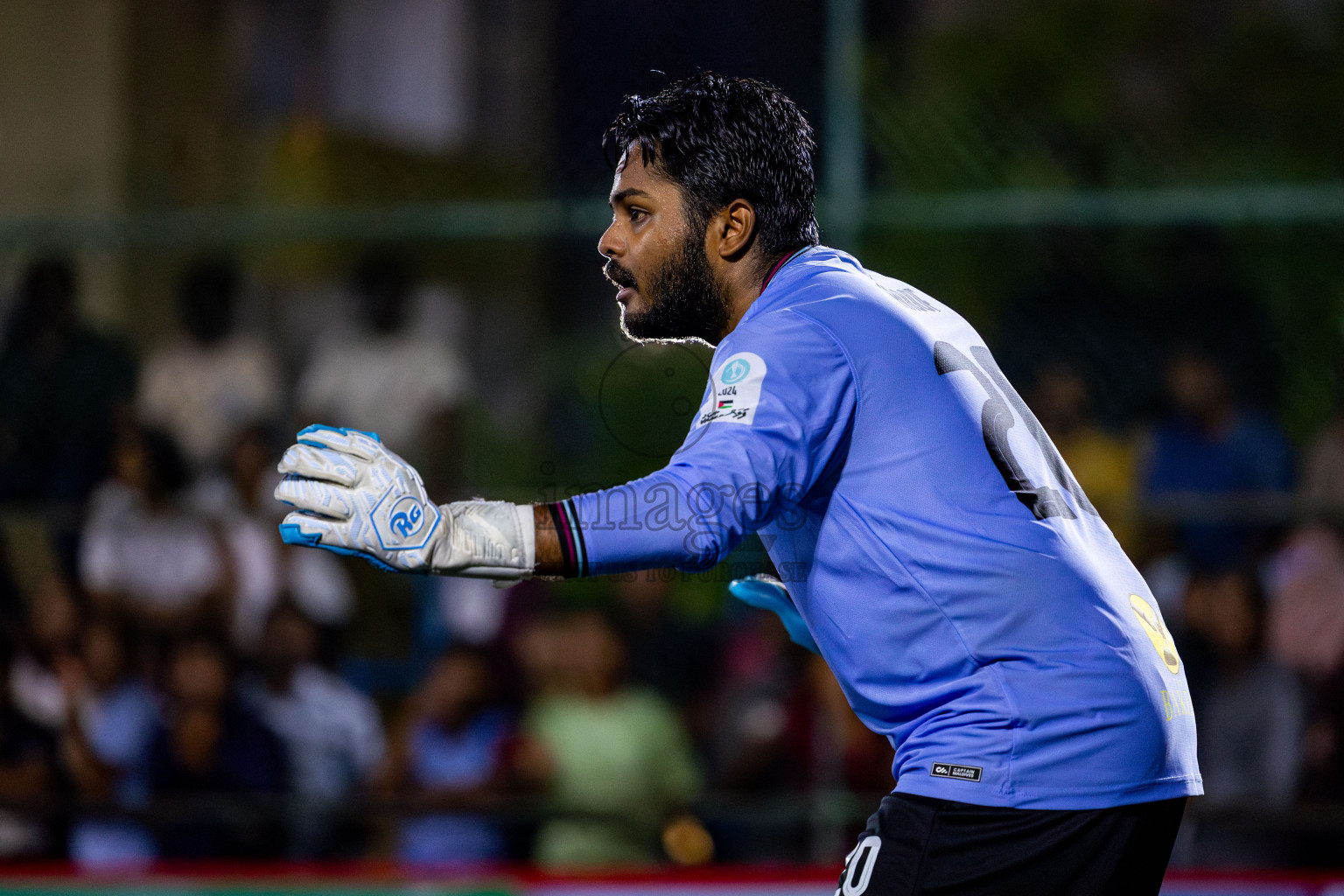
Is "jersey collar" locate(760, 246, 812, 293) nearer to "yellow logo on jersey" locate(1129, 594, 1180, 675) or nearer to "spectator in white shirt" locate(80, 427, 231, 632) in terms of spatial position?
"yellow logo on jersey" locate(1129, 594, 1180, 675)

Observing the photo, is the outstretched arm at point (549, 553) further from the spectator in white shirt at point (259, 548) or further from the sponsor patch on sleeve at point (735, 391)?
the spectator in white shirt at point (259, 548)

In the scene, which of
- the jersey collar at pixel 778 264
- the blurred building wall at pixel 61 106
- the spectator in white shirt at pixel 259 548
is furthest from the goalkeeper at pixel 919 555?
the blurred building wall at pixel 61 106

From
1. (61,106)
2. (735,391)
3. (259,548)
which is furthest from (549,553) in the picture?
(61,106)

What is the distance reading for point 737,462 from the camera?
2.04 meters

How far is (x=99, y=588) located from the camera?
19.7 ft

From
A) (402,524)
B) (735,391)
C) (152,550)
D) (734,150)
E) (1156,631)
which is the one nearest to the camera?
(402,524)

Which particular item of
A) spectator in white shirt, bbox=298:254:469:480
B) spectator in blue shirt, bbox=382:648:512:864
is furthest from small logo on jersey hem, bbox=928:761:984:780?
spectator in white shirt, bbox=298:254:469:480

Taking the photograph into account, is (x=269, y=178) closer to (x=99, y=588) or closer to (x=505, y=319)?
(x=505, y=319)

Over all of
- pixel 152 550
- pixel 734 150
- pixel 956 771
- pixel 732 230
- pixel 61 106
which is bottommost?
pixel 152 550

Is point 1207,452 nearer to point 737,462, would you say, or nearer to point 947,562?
point 947,562

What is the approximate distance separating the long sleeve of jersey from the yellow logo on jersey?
553 mm

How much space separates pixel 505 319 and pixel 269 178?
254 cm

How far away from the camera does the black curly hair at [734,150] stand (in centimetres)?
248

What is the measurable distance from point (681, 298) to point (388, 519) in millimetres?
758
